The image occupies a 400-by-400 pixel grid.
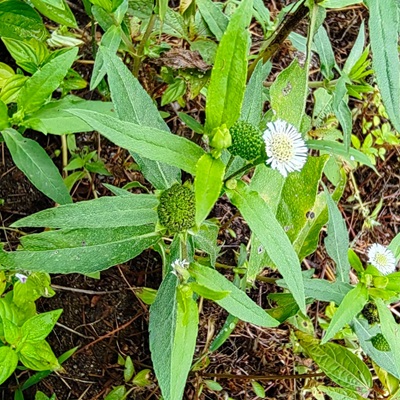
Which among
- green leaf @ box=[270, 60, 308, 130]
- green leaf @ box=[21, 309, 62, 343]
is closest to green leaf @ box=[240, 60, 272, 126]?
green leaf @ box=[270, 60, 308, 130]

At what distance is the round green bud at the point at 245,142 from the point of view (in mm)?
917

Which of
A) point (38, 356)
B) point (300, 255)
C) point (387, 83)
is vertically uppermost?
point (387, 83)

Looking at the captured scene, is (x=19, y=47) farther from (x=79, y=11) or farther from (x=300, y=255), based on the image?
(x=300, y=255)

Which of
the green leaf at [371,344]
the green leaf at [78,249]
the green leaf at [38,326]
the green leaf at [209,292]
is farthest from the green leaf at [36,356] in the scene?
the green leaf at [371,344]

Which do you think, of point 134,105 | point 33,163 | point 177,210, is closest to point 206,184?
point 177,210

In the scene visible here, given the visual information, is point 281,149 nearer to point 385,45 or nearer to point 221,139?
point 221,139

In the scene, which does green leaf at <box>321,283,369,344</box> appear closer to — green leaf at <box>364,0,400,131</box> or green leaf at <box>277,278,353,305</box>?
green leaf at <box>277,278,353,305</box>

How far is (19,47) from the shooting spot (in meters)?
1.41

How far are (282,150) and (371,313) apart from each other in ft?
1.83

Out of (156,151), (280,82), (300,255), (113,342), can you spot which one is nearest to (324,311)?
(300,255)

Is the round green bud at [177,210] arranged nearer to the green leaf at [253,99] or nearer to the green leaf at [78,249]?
the green leaf at [78,249]

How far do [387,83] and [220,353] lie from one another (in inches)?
42.7

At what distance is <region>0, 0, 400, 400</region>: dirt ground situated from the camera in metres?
1.70

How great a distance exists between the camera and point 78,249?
1.13m
